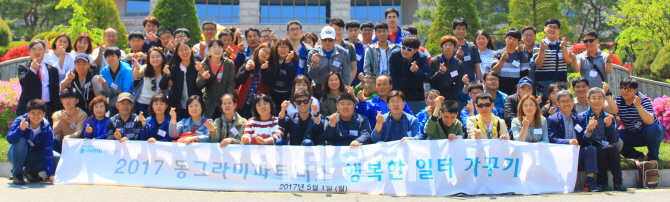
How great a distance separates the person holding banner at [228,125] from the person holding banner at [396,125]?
1.81 metres

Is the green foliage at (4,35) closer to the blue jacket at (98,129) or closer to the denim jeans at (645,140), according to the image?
the blue jacket at (98,129)

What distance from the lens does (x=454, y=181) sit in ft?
20.7

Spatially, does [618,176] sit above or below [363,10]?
below

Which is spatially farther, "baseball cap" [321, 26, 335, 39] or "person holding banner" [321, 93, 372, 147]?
"baseball cap" [321, 26, 335, 39]

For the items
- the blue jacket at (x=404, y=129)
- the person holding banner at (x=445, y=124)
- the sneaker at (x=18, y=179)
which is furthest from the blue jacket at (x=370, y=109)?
the sneaker at (x=18, y=179)

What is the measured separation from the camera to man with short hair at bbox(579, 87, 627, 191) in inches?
261

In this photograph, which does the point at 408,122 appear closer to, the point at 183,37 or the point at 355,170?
the point at 355,170

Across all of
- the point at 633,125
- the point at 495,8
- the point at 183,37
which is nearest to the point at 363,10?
the point at 495,8

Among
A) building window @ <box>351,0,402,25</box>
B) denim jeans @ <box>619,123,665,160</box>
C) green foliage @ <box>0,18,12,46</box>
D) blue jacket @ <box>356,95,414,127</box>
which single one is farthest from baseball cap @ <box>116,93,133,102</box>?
building window @ <box>351,0,402,25</box>

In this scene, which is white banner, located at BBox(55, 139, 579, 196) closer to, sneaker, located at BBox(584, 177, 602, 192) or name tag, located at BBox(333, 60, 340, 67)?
sneaker, located at BBox(584, 177, 602, 192)

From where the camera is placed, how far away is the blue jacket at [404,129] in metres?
6.84

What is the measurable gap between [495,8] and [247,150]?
21338 millimetres

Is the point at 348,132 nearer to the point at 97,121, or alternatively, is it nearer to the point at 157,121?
the point at 157,121

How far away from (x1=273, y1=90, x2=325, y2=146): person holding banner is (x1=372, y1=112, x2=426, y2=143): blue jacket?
771mm
